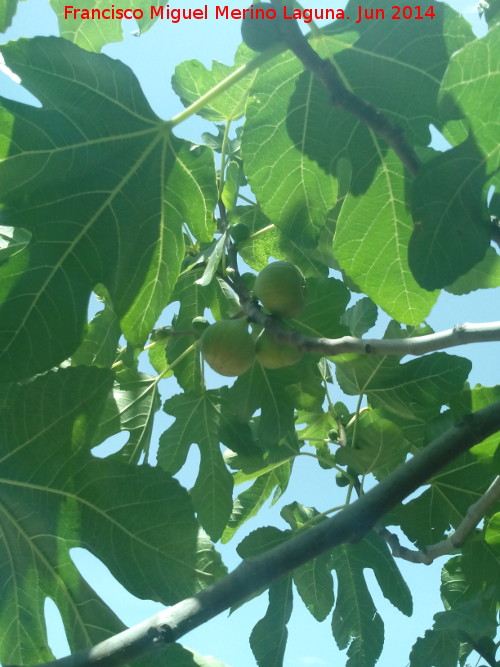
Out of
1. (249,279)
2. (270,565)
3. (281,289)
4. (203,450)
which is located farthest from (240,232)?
(270,565)

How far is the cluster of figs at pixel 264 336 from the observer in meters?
1.74

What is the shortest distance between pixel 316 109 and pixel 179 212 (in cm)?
41

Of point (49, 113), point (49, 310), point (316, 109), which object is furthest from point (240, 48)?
point (49, 310)

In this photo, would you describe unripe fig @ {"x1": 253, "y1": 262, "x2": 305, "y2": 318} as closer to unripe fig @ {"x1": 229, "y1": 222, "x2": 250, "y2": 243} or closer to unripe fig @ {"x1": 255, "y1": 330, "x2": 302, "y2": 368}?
unripe fig @ {"x1": 255, "y1": 330, "x2": 302, "y2": 368}

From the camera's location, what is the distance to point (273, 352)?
1.74 m

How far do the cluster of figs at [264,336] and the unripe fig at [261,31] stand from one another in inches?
21.3

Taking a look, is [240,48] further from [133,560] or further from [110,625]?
[110,625]

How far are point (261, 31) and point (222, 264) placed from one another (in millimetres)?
762

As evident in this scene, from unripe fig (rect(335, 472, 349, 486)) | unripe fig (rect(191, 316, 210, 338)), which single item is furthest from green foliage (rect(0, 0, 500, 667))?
unripe fig (rect(335, 472, 349, 486))

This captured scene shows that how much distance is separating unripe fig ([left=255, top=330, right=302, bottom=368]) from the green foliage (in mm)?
29

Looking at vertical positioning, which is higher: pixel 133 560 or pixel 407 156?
pixel 407 156

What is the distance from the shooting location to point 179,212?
1.75 m

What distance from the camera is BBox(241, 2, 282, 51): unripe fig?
139 cm

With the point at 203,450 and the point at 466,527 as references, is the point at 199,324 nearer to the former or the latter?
the point at 203,450
